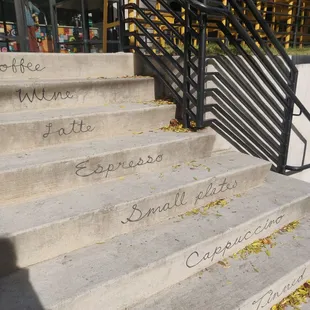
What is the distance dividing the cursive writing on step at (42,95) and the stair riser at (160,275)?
165cm

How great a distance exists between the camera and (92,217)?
5.67ft

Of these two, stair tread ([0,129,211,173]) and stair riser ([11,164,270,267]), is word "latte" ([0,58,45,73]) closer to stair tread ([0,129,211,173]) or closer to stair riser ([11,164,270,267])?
stair tread ([0,129,211,173])

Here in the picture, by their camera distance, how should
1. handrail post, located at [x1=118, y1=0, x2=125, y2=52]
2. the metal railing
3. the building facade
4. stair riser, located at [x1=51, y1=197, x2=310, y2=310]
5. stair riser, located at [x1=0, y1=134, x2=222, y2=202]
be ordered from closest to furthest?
stair riser, located at [x1=51, y1=197, x2=310, y2=310]
stair riser, located at [x1=0, y1=134, x2=222, y2=202]
the metal railing
handrail post, located at [x1=118, y1=0, x2=125, y2=52]
the building facade

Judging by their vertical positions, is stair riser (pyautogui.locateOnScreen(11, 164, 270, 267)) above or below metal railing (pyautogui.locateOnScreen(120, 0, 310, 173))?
below

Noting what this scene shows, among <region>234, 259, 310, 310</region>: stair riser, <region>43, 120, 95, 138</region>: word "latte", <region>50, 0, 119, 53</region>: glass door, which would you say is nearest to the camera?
<region>234, 259, 310, 310</region>: stair riser

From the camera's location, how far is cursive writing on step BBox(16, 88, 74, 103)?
2402 millimetres

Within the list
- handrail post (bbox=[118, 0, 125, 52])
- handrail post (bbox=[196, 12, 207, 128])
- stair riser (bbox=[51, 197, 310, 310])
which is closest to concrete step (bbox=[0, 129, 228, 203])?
handrail post (bbox=[196, 12, 207, 128])

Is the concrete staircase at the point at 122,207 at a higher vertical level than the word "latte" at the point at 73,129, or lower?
lower

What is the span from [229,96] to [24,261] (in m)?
2.39

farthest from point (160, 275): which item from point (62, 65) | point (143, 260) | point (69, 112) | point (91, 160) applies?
point (62, 65)

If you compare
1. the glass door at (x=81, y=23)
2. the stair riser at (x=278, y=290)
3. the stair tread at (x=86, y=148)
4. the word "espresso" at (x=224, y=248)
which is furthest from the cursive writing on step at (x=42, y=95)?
the glass door at (x=81, y=23)

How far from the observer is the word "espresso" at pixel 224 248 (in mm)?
1802

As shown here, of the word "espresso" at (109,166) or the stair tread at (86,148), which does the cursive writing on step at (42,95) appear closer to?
the stair tread at (86,148)

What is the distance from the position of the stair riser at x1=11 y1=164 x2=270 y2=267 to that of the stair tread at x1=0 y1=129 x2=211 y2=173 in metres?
0.44
